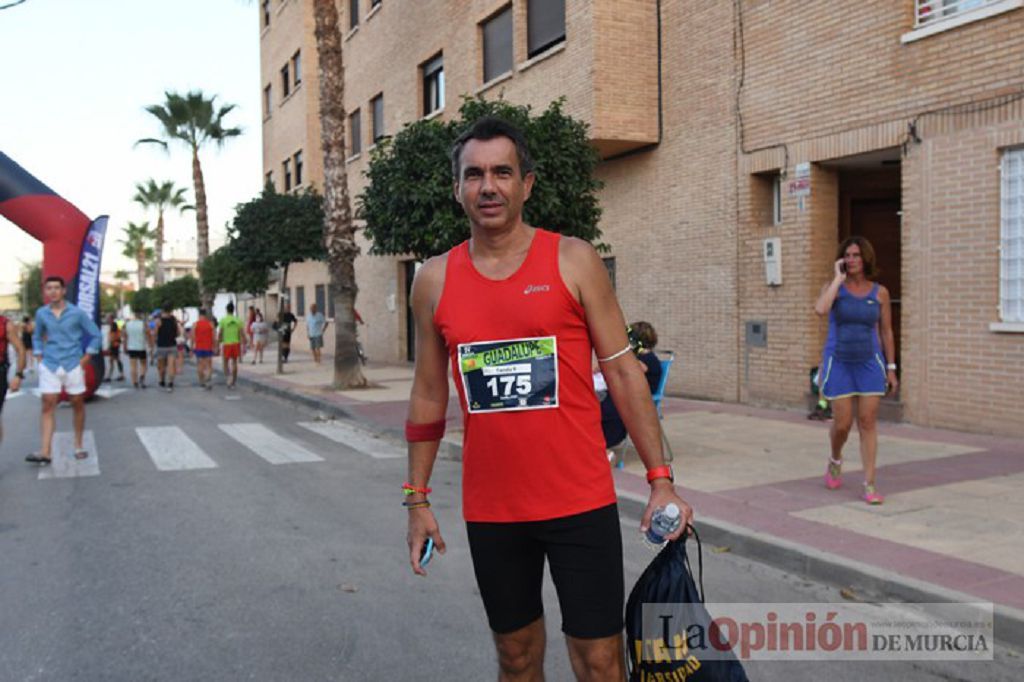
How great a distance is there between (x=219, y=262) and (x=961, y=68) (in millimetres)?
31834

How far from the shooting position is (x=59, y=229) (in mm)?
14000

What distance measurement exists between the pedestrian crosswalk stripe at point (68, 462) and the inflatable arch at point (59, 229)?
4.53 m

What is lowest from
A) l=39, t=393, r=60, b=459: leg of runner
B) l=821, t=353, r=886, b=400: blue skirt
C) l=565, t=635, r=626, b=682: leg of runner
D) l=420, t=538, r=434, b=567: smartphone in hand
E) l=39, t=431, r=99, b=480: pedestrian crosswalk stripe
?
l=39, t=431, r=99, b=480: pedestrian crosswalk stripe

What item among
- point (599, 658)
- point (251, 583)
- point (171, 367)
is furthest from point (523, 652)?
point (171, 367)

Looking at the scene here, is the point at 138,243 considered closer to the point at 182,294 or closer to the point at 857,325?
the point at 182,294

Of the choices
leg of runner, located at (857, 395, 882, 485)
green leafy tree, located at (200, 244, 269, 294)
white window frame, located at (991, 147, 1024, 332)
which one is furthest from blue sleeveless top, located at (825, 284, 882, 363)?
green leafy tree, located at (200, 244, 269, 294)

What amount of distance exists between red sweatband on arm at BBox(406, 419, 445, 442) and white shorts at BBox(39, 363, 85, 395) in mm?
6971

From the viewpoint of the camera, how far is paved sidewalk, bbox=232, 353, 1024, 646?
14.7ft

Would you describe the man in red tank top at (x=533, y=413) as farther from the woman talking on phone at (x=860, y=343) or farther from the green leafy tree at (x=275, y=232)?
the green leafy tree at (x=275, y=232)

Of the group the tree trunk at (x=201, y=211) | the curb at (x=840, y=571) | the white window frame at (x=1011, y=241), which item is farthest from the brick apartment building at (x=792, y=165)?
the tree trunk at (x=201, y=211)

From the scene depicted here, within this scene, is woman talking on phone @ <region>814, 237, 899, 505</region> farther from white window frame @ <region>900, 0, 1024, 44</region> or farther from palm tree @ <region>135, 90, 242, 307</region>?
Answer: palm tree @ <region>135, 90, 242, 307</region>

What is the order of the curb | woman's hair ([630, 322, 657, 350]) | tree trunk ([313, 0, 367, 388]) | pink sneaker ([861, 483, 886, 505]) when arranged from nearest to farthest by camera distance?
the curb < pink sneaker ([861, 483, 886, 505]) < woman's hair ([630, 322, 657, 350]) < tree trunk ([313, 0, 367, 388])

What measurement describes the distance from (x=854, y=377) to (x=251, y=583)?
420 centimetres

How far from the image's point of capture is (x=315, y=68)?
95.2 feet
